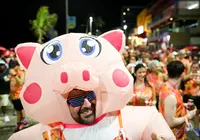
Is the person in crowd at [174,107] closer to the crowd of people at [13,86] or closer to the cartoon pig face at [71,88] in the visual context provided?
the cartoon pig face at [71,88]

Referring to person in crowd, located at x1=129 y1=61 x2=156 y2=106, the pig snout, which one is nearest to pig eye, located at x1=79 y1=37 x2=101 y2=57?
the pig snout

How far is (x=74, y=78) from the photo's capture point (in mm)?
1857

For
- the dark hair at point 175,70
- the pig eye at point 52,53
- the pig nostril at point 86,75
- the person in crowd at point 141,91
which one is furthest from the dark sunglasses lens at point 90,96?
the person in crowd at point 141,91


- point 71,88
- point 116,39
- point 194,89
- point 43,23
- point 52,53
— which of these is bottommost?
point 194,89

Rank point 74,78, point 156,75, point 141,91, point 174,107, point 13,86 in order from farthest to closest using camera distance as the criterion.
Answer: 1. point 13,86
2. point 156,75
3. point 141,91
4. point 174,107
5. point 74,78

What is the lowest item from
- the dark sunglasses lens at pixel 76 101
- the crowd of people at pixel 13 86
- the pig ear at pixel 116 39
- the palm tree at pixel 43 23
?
the crowd of people at pixel 13 86

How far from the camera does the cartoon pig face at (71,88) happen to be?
1993 mm

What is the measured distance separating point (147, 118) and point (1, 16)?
169 feet

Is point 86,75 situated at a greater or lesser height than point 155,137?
greater

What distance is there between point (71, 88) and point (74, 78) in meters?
0.09

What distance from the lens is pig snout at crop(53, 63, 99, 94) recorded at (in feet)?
6.11

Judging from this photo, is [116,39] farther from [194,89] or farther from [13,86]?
[13,86]

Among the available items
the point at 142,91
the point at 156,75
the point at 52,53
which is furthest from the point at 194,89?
the point at 52,53

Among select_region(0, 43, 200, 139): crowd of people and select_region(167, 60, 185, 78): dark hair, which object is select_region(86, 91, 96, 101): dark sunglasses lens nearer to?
select_region(0, 43, 200, 139): crowd of people
